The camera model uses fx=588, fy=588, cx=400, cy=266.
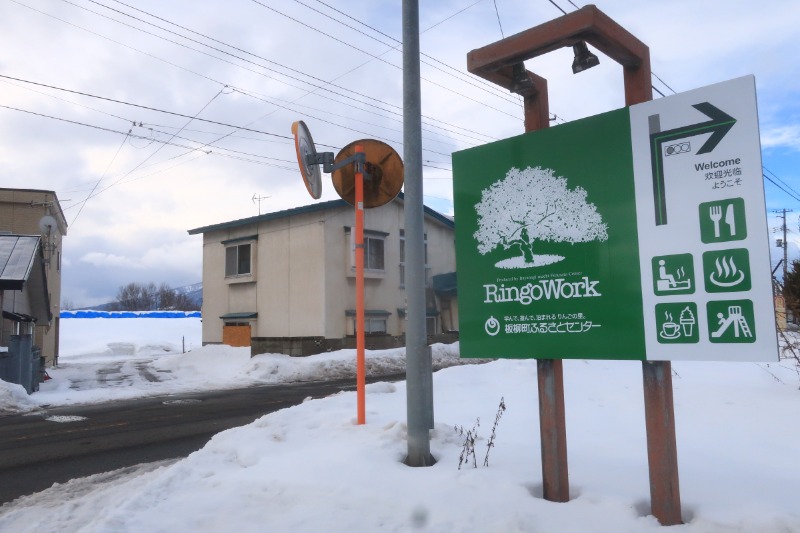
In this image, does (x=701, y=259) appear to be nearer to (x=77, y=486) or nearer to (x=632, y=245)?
(x=632, y=245)

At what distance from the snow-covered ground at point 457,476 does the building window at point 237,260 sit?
63.8 feet

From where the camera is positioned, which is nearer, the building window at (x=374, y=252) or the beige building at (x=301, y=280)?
the beige building at (x=301, y=280)

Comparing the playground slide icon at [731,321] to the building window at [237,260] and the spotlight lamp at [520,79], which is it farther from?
the building window at [237,260]

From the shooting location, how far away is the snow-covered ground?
12.7 ft

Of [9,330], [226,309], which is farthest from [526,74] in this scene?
[226,309]

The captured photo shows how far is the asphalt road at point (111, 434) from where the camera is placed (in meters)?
6.97

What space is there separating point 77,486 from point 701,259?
625 cm

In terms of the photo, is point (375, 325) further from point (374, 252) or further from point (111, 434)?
point (111, 434)

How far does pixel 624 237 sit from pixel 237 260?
25.9 m

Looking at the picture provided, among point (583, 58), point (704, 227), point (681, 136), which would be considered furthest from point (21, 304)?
point (704, 227)

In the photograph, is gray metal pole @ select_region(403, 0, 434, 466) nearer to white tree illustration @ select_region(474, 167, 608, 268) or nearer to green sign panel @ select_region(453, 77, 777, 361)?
green sign panel @ select_region(453, 77, 777, 361)

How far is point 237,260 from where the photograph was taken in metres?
28.1

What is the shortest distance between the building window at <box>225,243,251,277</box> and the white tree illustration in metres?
24.3

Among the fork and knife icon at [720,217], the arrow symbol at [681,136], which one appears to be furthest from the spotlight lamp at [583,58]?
the fork and knife icon at [720,217]
